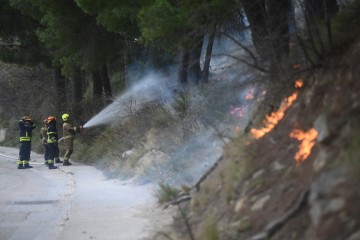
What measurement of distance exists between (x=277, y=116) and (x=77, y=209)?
4.25 metres

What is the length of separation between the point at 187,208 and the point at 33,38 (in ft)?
62.7

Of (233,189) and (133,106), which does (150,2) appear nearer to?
(133,106)

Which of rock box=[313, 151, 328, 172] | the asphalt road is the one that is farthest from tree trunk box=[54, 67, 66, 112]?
rock box=[313, 151, 328, 172]

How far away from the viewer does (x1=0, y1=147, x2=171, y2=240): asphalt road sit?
778 cm

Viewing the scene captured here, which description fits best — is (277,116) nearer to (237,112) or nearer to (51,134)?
(237,112)

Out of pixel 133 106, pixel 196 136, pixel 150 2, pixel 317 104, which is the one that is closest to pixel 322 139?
pixel 317 104

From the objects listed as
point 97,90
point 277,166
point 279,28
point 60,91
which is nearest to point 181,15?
point 279,28

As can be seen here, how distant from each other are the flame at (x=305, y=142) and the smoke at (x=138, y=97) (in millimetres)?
10246

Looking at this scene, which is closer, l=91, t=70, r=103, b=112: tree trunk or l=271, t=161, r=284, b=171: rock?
l=271, t=161, r=284, b=171: rock

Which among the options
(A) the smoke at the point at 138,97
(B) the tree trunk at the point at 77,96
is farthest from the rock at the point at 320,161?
(B) the tree trunk at the point at 77,96

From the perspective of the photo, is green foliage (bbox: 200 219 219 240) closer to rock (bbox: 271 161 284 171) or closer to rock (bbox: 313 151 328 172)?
rock (bbox: 271 161 284 171)

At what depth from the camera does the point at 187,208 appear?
7336 mm

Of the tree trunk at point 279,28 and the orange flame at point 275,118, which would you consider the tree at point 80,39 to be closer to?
the tree trunk at point 279,28

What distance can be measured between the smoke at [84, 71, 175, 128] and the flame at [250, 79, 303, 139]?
9170 mm
